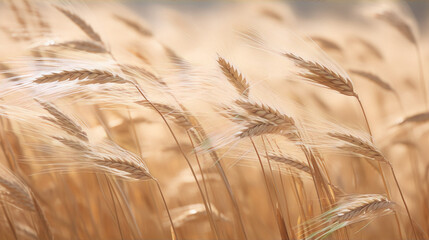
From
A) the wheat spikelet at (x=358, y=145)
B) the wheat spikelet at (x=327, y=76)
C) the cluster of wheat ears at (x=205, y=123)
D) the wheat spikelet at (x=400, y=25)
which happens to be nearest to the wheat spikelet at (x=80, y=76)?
the cluster of wheat ears at (x=205, y=123)

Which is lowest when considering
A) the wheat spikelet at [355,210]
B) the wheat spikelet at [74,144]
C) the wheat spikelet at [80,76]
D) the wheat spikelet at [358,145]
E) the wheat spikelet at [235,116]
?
the wheat spikelet at [355,210]

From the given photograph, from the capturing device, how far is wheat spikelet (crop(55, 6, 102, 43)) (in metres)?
1.13

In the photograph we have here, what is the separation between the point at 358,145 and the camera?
38.8 inches

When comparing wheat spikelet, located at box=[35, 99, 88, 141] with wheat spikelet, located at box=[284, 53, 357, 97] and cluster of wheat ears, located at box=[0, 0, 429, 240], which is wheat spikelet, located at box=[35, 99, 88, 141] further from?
wheat spikelet, located at box=[284, 53, 357, 97]

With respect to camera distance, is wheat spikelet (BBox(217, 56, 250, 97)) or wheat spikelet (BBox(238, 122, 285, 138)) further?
wheat spikelet (BBox(217, 56, 250, 97))

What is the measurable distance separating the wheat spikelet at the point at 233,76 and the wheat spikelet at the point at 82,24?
349 mm

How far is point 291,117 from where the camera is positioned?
95 centimetres

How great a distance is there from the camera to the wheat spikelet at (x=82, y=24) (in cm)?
113

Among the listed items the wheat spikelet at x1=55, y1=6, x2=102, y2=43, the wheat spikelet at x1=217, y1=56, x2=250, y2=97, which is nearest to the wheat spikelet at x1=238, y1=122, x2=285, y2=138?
the wheat spikelet at x1=217, y1=56, x2=250, y2=97

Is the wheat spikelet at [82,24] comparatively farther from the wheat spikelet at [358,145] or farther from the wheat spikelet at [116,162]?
the wheat spikelet at [358,145]

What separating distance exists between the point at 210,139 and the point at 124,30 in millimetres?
531

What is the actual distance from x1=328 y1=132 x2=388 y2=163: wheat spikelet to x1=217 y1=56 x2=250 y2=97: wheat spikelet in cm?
22

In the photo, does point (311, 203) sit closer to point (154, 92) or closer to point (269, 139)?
point (269, 139)

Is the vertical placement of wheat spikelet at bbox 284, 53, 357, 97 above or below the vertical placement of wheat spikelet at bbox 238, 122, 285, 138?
above
